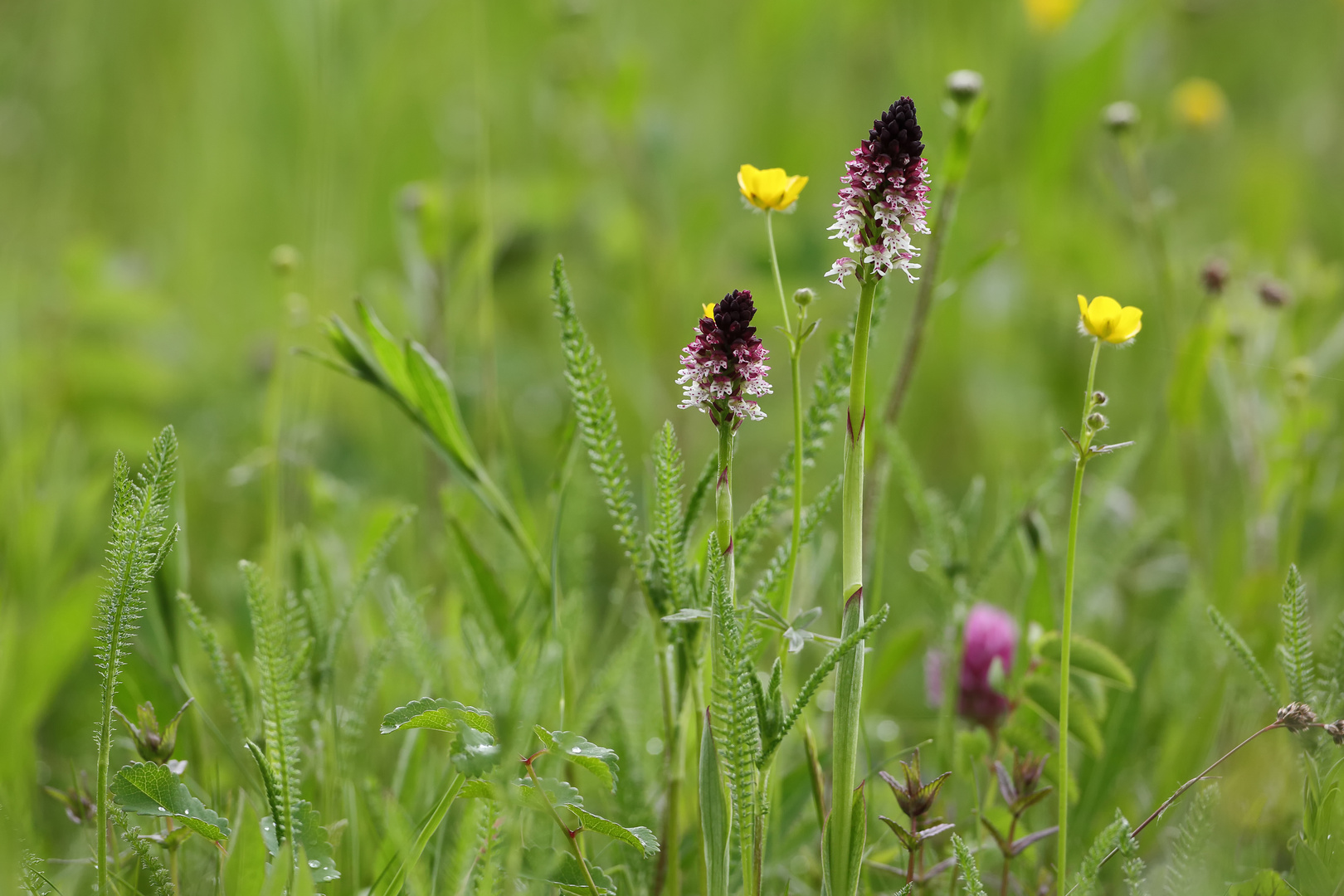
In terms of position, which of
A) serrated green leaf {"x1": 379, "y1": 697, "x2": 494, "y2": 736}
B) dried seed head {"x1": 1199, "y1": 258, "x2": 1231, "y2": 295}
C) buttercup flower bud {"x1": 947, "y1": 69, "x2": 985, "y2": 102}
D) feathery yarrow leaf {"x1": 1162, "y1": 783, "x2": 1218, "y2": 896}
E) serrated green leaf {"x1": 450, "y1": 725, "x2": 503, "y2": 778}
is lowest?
feathery yarrow leaf {"x1": 1162, "y1": 783, "x2": 1218, "y2": 896}

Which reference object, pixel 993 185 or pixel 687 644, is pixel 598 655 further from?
pixel 993 185

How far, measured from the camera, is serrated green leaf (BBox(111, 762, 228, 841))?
0.86 m

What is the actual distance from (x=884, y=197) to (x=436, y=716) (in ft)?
1.67

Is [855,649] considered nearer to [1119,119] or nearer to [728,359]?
[728,359]

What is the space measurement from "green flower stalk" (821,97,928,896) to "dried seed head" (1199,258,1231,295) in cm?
84

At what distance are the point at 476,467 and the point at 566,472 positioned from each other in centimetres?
10

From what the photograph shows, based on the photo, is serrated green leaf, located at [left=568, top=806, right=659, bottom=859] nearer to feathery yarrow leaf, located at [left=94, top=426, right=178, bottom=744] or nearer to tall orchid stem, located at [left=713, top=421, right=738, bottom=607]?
tall orchid stem, located at [left=713, top=421, right=738, bottom=607]

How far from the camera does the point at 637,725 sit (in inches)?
49.4

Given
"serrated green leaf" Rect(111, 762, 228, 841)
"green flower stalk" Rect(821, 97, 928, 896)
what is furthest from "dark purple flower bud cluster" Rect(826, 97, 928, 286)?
"serrated green leaf" Rect(111, 762, 228, 841)

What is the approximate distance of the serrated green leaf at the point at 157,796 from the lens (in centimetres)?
86

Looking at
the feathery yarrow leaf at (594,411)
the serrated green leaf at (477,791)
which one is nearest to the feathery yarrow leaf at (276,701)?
the serrated green leaf at (477,791)

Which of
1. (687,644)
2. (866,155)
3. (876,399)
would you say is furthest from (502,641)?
(866,155)

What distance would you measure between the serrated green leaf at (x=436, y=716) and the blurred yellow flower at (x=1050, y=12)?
8.10ft

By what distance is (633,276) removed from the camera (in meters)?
2.65
